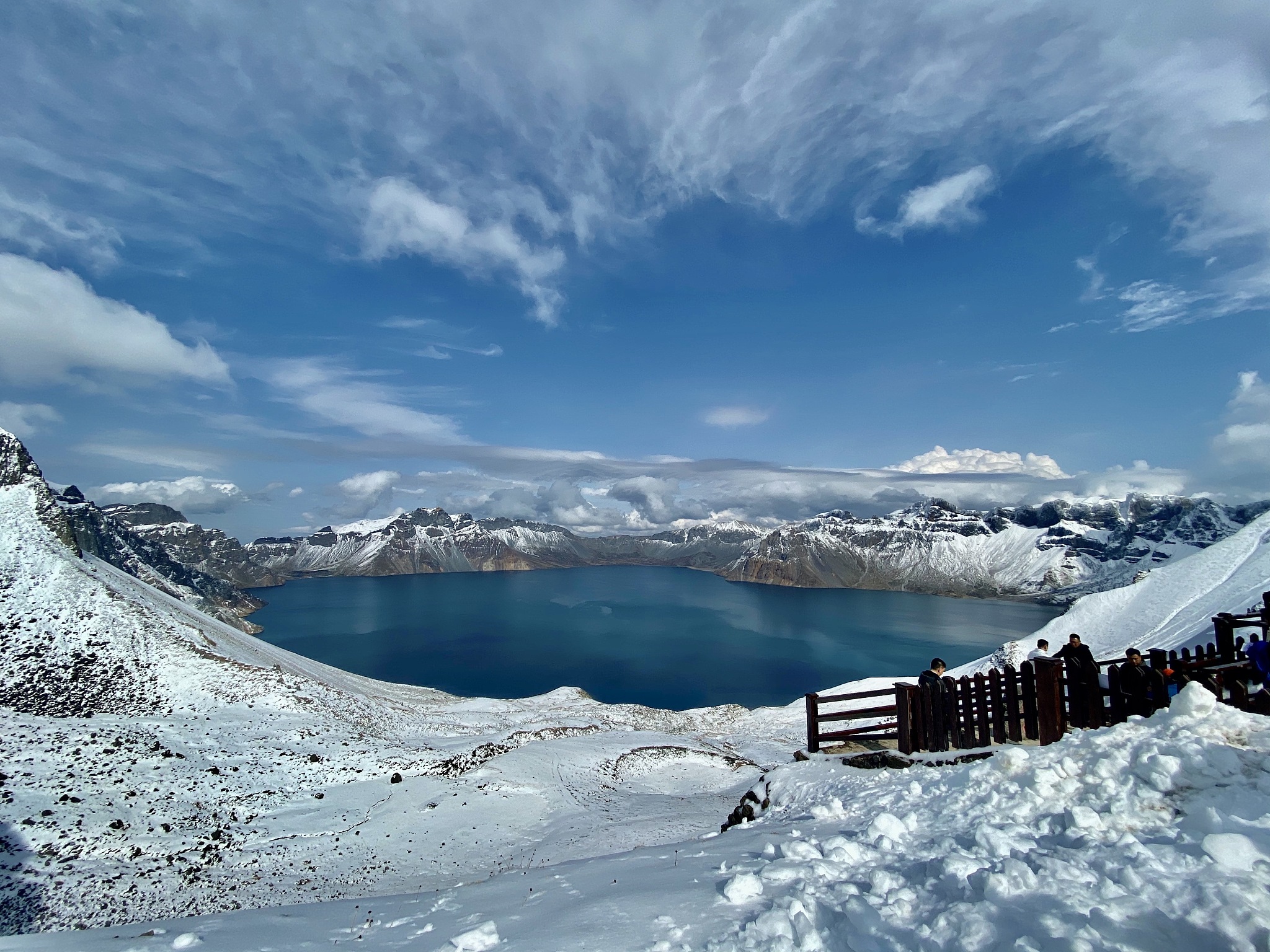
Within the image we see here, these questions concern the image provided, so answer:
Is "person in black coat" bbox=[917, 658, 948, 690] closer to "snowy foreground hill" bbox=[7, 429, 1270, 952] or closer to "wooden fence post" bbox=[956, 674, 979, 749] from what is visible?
"wooden fence post" bbox=[956, 674, 979, 749]

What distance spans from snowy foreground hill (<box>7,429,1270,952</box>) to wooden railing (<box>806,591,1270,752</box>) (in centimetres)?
189

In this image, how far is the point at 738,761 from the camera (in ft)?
96.9

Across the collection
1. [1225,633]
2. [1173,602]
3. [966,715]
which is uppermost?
[1173,602]

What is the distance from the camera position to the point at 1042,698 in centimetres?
984

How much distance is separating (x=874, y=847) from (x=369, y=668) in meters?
116

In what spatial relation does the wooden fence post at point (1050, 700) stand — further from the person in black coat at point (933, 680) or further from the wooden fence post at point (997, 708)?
the person in black coat at point (933, 680)

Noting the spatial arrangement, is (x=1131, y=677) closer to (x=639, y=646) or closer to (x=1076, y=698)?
(x=1076, y=698)

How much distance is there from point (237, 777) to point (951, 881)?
23.2 metres

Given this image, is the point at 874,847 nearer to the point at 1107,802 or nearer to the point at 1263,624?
the point at 1107,802

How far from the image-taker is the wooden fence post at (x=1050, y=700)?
9672 mm

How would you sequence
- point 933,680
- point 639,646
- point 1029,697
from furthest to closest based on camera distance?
point 639,646, point 933,680, point 1029,697

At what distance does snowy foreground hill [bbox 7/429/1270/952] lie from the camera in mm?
4727

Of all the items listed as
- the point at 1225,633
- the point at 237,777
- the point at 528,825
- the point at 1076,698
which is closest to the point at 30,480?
the point at 237,777

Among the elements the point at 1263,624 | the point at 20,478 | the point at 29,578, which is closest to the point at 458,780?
the point at 1263,624
